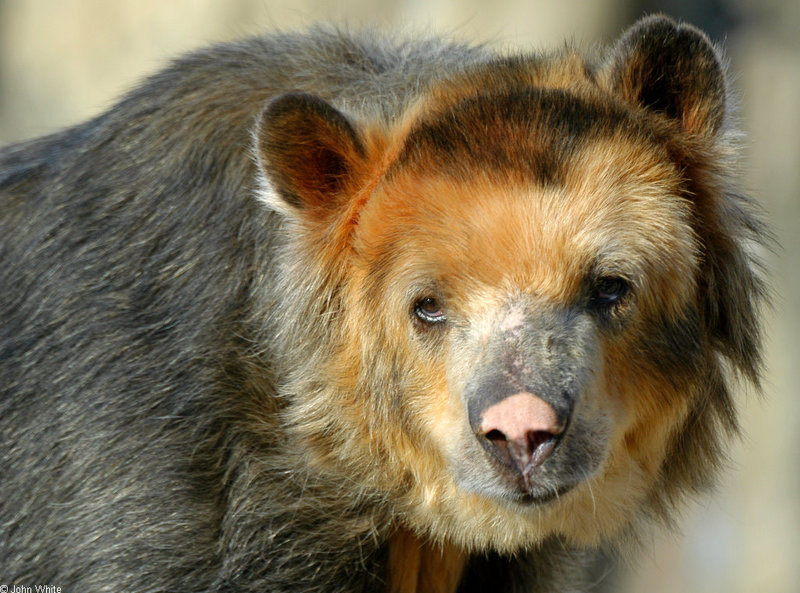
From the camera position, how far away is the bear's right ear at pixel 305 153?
17.0ft

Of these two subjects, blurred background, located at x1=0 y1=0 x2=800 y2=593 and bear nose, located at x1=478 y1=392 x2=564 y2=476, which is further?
blurred background, located at x1=0 y1=0 x2=800 y2=593

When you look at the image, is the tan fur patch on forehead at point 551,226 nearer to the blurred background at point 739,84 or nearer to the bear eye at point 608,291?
the bear eye at point 608,291

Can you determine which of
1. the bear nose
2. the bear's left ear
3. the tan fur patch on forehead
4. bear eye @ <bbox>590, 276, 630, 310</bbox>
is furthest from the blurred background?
the bear nose

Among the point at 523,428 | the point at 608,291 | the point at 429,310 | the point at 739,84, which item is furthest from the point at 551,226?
the point at 739,84

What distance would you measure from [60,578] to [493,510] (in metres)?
2.01

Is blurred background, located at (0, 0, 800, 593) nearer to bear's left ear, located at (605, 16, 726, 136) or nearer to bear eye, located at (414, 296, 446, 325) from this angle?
bear's left ear, located at (605, 16, 726, 136)

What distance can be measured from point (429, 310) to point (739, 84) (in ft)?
27.8

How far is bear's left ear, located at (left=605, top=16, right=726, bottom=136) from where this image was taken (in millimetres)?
5199

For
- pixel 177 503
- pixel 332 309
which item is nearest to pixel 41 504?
pixel 177 503

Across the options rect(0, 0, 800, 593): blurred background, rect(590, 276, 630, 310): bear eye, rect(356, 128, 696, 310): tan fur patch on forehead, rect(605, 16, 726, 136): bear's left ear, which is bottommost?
rect(0, 0, 800, 593): blurred background

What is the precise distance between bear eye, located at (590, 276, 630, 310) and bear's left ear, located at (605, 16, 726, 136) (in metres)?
0.85

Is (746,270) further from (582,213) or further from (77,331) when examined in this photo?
(77,331)

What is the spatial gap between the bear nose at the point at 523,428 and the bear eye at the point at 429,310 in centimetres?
62

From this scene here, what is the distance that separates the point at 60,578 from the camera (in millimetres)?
5469
